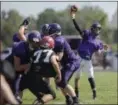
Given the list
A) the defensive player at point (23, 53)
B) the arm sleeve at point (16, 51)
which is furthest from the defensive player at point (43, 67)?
the arm sleeve at point (16, 51)

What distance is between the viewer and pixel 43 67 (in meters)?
8.35

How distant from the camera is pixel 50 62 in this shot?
8266 millimetres

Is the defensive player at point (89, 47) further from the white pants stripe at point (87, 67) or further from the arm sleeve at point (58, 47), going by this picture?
the arm sleeve at point (58, 47)

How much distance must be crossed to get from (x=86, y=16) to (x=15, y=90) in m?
47.5

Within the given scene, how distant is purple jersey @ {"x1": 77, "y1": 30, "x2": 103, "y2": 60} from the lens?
11367mm

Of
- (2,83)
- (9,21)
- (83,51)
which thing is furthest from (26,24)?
(9,21)

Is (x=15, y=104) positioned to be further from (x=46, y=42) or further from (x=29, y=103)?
(x=29, y=103)

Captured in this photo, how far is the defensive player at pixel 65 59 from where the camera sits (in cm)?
903

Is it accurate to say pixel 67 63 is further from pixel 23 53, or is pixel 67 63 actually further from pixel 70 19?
pixel 70 19

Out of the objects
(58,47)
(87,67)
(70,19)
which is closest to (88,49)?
(87,67)

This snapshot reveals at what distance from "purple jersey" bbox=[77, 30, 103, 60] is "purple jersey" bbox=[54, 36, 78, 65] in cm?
161

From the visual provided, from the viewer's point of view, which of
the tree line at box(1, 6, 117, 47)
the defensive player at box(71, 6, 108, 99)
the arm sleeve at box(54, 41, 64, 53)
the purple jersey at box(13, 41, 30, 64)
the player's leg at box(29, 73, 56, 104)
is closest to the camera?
the player's leg at box(29, 73, 56, 104)

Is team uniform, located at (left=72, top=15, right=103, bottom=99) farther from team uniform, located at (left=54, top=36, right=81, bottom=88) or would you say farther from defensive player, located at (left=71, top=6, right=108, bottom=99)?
team uniform, located at (left=54, top=36, right=81, bottom=88)

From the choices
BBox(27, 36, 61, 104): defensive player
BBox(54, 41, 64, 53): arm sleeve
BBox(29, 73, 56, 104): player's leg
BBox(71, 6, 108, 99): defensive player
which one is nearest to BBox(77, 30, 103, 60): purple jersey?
BBox(71, 6, 108, 99): defensive player
